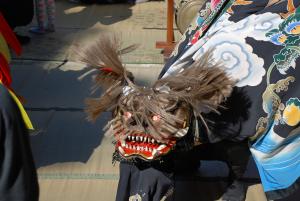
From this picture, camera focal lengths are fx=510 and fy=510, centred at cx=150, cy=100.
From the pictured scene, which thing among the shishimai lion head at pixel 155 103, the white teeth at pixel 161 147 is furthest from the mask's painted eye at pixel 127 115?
the white teeth at pixel 161 147

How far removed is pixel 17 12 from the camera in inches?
164

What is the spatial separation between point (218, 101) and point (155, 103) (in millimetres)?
217

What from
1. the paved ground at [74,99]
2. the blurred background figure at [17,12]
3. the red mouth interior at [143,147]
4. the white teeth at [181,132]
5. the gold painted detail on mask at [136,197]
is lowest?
the paved ground at [74,99]

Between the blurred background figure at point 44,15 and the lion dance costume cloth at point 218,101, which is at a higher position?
the lion dance costume cloth at point 218,101

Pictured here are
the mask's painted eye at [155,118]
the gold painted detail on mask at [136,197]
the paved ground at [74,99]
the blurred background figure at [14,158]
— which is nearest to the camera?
the blurred background figure at [14,158]

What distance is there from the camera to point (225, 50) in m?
1.84

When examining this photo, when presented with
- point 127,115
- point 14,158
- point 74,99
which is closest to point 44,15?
point 74,99

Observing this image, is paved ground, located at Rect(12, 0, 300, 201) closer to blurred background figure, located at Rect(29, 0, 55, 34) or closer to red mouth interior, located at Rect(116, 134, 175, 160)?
blurred background figure, located at Rect(29, 0, 55, 34)

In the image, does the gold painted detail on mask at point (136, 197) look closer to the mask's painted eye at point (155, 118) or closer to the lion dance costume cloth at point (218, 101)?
the lion dance costume cloth at point (218, 101)

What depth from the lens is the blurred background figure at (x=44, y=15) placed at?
15.1 ft

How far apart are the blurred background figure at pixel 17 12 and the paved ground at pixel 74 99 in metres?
0.24

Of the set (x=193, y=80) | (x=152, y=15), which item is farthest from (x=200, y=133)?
(x=152, y=15)

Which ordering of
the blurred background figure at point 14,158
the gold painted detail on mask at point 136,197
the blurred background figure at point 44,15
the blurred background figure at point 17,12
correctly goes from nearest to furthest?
the blurred background figure at point 14,158 → the gold painted detail on mask at point 136,197 → the blurred background figure at point 17,12 → the blurred background figure at point 44,15

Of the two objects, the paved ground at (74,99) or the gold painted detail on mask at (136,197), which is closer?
the gold painted detail on mask at (136,197)
